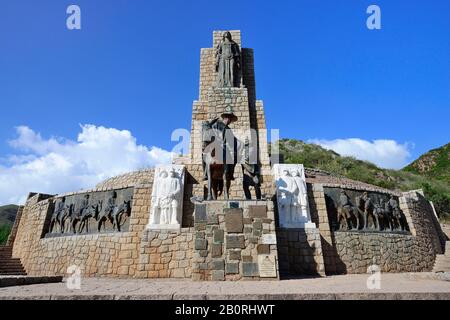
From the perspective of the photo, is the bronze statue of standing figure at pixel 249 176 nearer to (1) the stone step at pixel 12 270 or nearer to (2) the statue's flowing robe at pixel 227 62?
(2) the statue's flowing robe at pixel 227 62

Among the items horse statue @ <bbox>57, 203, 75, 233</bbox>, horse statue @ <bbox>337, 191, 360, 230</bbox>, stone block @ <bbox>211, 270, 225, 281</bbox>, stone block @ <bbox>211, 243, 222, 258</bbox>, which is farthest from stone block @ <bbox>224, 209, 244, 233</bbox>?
horse statue @ <bbox>57, 203, 75, 233</bbox>

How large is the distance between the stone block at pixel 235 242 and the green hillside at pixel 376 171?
14.2m

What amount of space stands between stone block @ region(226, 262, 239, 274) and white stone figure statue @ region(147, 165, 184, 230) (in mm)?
2617

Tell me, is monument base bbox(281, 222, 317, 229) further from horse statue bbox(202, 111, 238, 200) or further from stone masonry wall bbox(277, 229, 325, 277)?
horse statue bbox(202, 111, 238, 200)

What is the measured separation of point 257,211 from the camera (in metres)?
6.00

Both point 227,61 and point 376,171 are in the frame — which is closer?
point 227,61

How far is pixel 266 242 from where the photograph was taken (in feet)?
18.6

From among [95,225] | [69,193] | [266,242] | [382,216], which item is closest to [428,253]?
[382,216]

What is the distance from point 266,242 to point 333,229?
3633 millimetres

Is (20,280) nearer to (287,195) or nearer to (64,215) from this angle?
(64,215)

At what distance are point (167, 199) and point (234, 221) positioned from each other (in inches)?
118

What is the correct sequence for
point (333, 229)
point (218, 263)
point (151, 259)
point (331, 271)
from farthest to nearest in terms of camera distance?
point (333, 229), point (331, 271), point (151, 259), point (218, 263)

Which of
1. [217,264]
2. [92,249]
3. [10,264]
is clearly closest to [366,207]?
[217,264]
